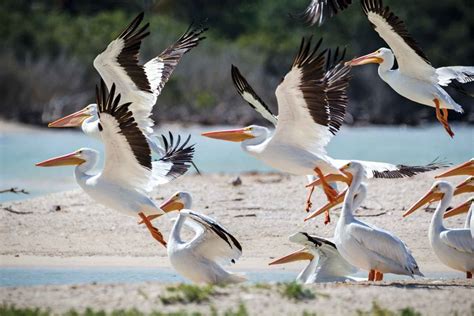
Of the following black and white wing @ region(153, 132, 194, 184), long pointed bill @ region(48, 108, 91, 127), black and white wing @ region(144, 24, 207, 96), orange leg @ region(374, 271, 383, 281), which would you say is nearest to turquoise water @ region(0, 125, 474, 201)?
long pointed bill @ region(48, 108, 91, 127)

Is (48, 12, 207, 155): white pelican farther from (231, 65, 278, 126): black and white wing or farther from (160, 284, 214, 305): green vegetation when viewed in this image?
(160, 284, 214, 305): green vegetation

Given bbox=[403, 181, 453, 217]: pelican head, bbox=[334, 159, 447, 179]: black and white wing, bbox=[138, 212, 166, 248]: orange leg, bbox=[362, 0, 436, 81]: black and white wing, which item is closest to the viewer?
bbox=[403, 181, 453, 217]: pelican head

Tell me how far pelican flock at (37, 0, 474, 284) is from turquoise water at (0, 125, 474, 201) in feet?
12.5

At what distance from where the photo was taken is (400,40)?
10.3 meters

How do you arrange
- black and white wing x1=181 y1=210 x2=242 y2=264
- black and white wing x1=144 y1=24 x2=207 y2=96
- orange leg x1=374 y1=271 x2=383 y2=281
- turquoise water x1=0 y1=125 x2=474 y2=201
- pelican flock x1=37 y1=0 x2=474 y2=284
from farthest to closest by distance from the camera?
turquoise water x1=0 y1=125 x2=474 y2=201 < black and white wing x1=144 y1=24 x2=207 y2=96 < orange leg x1=374 y1=271 x2=383 y2=281 < pelican flock x1=37 y1=0 x2=474 y2=284 < black and white wing x1=181 y1=210 x2=242 y2=264

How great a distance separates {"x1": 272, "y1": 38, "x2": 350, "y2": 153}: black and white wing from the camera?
8.20 m

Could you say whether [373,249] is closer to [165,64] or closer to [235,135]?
[235,135]

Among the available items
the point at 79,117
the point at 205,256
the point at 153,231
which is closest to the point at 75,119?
the point at 79,117

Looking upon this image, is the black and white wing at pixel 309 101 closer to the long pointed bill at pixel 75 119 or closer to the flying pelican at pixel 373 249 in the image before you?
the flying pelican at pixel 373 249

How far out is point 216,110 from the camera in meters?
28.8

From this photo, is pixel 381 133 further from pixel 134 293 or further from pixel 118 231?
pixel 134 293

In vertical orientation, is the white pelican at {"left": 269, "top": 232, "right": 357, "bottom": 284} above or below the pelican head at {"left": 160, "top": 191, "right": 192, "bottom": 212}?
above

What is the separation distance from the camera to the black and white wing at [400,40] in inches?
390

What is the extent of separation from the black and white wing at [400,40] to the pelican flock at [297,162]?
1cm
